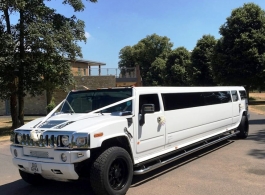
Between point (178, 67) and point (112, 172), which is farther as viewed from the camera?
point (178, 67)

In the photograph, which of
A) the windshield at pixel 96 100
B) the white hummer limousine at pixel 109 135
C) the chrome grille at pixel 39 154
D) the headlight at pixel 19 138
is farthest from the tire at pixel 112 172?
the headlight at pixel 19 138

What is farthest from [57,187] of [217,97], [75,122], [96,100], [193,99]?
[217,97]

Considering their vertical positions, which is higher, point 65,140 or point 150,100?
point 150,100

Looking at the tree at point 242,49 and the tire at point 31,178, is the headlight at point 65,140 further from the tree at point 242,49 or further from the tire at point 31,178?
the tree at point 242,49

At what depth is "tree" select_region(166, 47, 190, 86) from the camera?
49875 mm

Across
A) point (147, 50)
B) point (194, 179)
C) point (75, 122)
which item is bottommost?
point (194, 179)

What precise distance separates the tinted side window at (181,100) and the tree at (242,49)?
2290 cm

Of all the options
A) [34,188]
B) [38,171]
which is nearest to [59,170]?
[38,171]

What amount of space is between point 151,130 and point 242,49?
2617 centimetres

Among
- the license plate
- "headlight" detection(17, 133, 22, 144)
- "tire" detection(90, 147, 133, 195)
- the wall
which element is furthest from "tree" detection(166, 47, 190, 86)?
the license plate

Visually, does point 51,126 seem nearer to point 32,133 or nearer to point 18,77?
point 32,133

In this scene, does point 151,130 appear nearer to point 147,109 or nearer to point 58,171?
point 147,109

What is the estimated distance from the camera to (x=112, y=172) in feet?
16.7

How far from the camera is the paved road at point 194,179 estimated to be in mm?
5383
